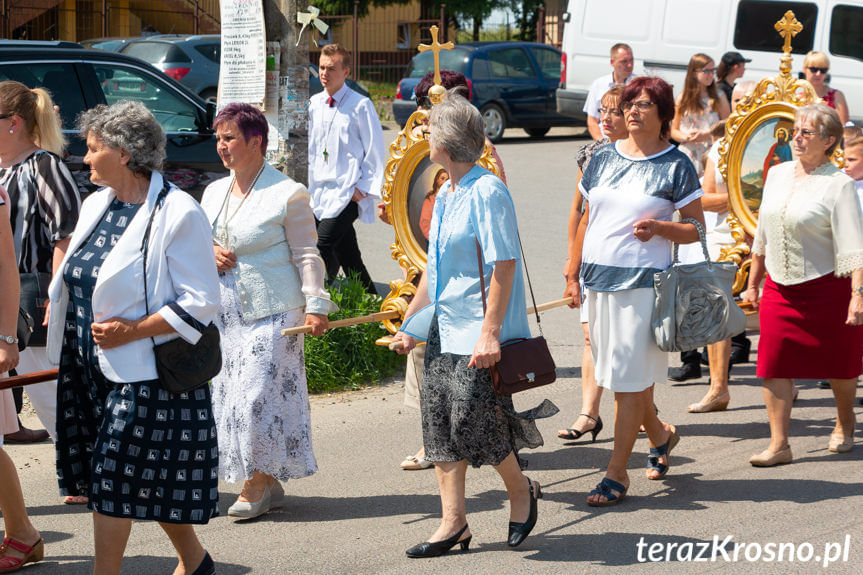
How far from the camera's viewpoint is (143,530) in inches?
201

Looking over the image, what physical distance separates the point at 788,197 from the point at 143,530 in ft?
11.6

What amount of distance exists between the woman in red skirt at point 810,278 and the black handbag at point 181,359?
3140 mm

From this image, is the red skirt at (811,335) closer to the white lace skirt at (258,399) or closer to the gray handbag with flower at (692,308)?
the gray handbag with flower at (692,308)

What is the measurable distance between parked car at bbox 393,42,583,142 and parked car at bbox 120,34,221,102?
3.46m

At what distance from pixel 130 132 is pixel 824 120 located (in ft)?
11.5

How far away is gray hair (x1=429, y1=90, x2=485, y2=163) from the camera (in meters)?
4.55

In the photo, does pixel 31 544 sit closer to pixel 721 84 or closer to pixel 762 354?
pixel 762 354

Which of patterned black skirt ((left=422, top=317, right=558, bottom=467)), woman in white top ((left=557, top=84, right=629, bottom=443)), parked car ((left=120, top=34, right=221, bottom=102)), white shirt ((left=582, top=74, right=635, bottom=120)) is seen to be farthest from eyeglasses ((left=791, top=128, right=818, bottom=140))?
parked car ((left=120, top=34, right=221, bottom=102))

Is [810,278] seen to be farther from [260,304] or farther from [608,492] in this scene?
[260,304]

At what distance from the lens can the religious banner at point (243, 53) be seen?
7371mm

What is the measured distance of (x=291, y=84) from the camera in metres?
7.55

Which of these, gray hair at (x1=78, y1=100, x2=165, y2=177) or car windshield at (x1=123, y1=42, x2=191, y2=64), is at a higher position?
car windshield at (x1=123, y1=42, x2=191, y2=64)

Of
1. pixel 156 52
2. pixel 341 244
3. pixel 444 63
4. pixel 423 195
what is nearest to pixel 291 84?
pixel 341 244

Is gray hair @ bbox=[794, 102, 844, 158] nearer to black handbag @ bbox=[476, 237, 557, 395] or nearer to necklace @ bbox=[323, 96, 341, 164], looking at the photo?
black handbag @ bbox=[476, 237, 557, 395]
